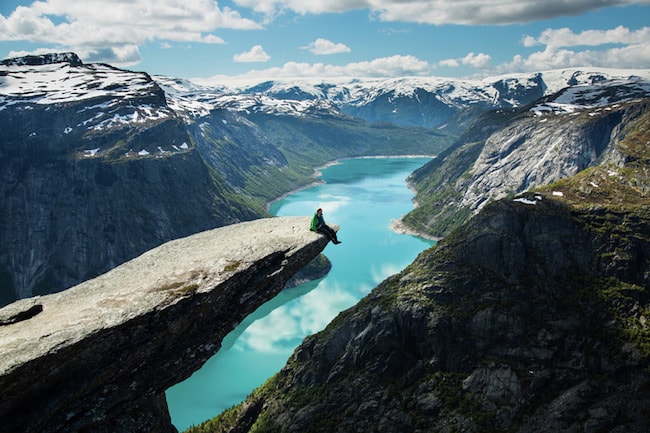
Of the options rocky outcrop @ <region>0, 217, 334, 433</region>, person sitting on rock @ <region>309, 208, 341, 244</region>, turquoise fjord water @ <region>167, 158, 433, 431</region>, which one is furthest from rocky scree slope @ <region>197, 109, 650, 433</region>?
rocky outcrop @ <region>0, 217, 334, 433</region>

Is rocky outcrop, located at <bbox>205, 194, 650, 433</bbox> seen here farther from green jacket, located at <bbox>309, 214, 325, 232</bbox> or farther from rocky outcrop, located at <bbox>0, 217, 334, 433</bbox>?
rocky outcrop, located at <bbox>0, 217, 334, 433</bbox>

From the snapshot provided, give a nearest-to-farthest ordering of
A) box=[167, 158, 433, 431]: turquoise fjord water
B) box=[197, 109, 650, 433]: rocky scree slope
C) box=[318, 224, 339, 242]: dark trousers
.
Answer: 1. box=[318, 224, 339, 242]: dark trousers
2. box=[197, 109, 650, 433]: rocky scree slope
3. box=[167, 158, 433, 431]: turquoise fjord water

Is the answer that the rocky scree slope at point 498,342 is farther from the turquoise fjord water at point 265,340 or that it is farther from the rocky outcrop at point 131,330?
the rocky outcrop at point 131,330

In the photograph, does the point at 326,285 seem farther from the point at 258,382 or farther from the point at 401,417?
the point at 401,417

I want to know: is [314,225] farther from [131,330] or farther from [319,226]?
[131,330]

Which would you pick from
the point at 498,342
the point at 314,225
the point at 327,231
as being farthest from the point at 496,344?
the point at 314,225
